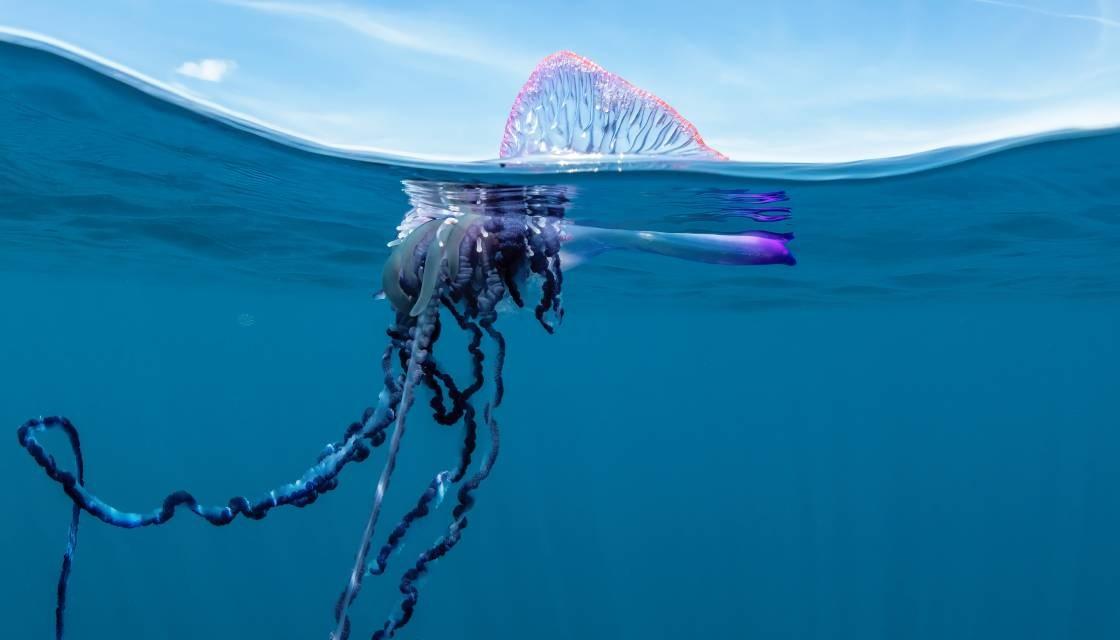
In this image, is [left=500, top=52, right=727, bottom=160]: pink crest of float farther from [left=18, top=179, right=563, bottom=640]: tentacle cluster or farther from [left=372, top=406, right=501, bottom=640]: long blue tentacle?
[left=372, top=406, right=501, bottom=640]: long blue tentacle

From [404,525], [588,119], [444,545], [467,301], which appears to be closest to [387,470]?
[404,525]

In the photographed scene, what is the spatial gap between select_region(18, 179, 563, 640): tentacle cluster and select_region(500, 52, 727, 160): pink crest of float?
0.73 meters

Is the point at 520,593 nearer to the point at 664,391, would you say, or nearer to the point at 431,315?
the point at 431,315

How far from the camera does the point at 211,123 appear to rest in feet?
19.4

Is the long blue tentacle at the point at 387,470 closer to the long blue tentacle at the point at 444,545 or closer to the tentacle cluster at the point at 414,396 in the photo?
the tentacle cluster at the point at 414,396

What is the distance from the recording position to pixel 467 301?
3684 mm

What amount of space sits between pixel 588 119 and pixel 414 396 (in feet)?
7.61

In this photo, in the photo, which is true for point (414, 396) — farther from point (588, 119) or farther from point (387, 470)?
point (588, 119)

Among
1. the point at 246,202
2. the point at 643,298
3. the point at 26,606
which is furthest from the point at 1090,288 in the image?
the point at 26,606

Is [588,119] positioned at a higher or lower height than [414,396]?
higher

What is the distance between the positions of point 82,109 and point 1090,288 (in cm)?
1986

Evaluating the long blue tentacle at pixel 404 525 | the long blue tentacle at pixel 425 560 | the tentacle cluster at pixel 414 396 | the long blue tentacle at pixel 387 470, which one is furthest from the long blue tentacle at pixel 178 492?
the long blue tentacle at pixel 425 560

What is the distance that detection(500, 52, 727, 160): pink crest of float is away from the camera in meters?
4.09

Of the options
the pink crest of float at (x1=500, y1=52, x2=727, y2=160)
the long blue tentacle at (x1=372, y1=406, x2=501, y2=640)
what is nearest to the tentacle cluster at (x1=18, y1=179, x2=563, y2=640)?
the long blue tentacle at (x1=372, y1=406, x2=501, y2=640)
